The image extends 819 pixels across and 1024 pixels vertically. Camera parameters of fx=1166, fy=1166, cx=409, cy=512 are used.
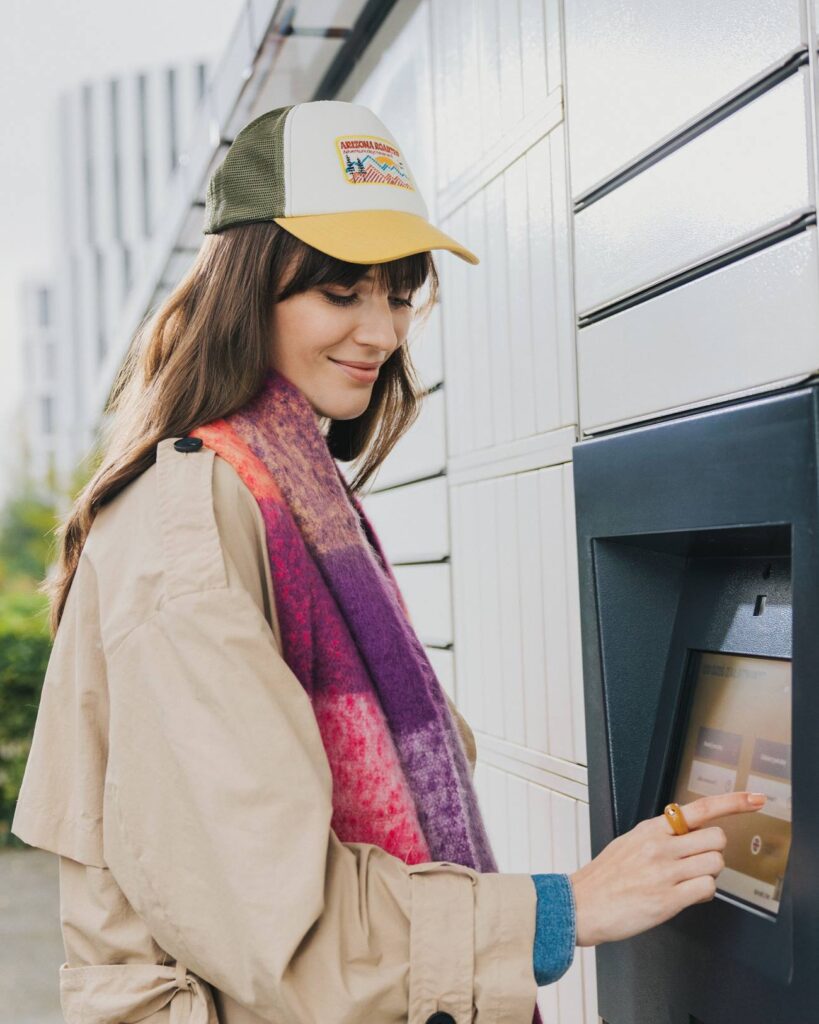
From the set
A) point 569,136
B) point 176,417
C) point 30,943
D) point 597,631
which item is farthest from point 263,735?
point 30,943

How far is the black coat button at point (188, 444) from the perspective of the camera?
1.29 m

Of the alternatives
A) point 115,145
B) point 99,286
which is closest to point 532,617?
point 99,286

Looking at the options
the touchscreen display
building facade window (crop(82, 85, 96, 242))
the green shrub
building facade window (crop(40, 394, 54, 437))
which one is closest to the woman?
the touchscreen display

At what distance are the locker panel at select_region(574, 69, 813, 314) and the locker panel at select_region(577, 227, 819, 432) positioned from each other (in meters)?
0.04

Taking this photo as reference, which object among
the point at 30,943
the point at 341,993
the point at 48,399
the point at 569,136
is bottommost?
the point at 30,943

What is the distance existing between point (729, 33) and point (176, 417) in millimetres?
767

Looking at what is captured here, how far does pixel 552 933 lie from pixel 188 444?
0.64 m

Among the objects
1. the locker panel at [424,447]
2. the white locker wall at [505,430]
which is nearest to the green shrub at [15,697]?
the locker panel at [424,447]

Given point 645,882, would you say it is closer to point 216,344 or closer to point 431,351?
point 216,344

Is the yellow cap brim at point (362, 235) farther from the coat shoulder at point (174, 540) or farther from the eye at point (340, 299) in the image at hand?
the coat shoulder at point (174, 540)

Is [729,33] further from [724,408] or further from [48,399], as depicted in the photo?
[48,399]

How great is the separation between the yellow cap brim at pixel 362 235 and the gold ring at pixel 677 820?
0.68 metres

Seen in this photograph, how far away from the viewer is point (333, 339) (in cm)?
144

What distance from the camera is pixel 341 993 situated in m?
1.10
